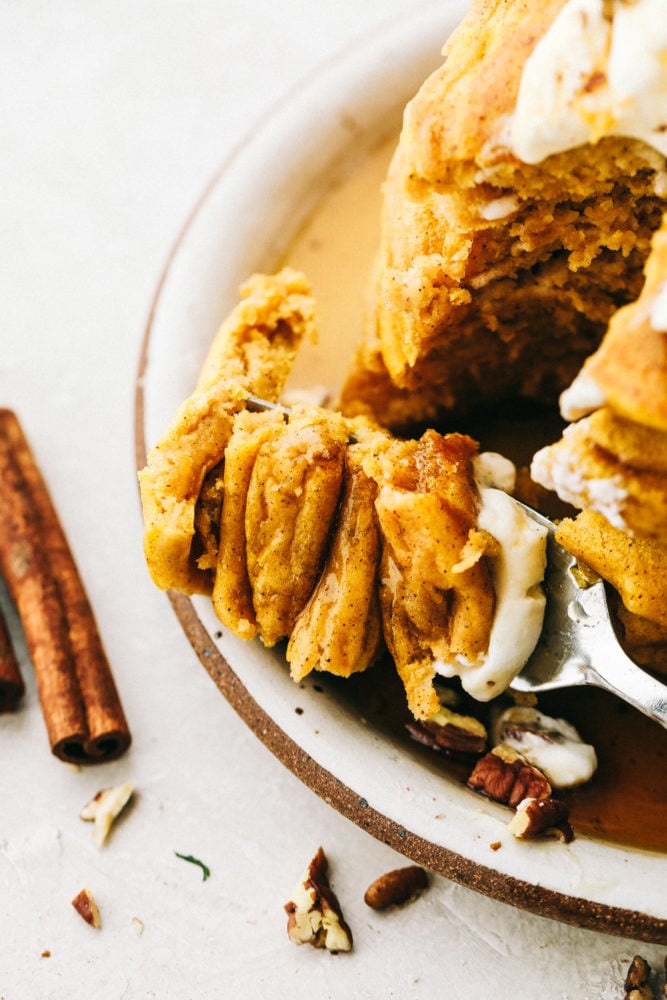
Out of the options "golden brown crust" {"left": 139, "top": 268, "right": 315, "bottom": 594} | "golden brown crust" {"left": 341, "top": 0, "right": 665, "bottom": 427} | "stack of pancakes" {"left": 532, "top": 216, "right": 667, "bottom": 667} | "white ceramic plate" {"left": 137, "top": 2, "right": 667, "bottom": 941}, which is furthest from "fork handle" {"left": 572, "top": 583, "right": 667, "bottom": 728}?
"golden brown crust" {"left": 139, "top": 268, "right": 315, "bottom": 594}

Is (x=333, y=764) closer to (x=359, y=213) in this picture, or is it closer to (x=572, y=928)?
(x=572, y=928)

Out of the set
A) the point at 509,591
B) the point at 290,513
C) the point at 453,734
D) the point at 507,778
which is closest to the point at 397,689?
the point at 453,734

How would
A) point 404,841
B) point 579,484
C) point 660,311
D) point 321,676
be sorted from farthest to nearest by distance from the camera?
point 321,676 → point 404,841 → point 579,484 → point 660,311

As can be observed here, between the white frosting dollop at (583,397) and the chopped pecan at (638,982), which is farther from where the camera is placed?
the chopped pecan at (638,982)

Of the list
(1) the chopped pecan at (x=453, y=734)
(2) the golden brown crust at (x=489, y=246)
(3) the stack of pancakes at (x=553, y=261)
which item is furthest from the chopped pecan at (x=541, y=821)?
(2) the golden brown crust at (x=489, y=246)

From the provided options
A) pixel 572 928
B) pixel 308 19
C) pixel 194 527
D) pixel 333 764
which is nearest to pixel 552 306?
pixel 194 527

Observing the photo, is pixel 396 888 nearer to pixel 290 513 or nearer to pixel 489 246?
pixel 290 513

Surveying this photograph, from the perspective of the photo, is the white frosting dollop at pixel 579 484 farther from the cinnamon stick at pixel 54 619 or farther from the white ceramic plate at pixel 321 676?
the cinnamon stick at pixel 54 619
